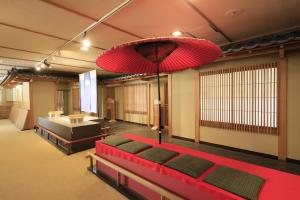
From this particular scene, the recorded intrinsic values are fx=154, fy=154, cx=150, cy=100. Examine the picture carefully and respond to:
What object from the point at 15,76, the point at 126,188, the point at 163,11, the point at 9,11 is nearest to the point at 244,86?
the point at 163,11

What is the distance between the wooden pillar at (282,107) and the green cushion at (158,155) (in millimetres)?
2650

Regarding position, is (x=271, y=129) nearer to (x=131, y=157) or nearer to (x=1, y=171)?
(x=131, y=157)

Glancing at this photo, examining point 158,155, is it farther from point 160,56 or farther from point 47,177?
point 47,177

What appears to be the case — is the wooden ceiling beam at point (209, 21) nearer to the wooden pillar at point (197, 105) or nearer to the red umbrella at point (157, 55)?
the red umbrella at point (157, 55)

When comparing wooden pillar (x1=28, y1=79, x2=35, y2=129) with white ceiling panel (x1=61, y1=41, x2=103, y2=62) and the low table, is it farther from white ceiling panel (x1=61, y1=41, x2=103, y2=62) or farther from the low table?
white ceiling panel (x1=61, y1=41, x2=103, y2=62)

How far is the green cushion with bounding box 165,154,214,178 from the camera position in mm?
1418

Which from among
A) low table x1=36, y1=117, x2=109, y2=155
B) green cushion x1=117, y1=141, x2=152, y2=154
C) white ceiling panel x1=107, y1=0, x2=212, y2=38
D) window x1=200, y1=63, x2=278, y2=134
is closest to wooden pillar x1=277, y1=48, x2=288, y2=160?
window x1=200, y1=63, x2=278, y2=134

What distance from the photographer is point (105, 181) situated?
98.2 inches

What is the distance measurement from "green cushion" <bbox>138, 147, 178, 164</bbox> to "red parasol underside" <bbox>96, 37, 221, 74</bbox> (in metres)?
1.01

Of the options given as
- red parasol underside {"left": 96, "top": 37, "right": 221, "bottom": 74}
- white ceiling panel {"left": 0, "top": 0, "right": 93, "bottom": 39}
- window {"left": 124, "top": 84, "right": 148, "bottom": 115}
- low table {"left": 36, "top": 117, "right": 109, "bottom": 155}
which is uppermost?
white ceiling panel {"left": 0, "top": 0, "right": 93, "bottom": 39}

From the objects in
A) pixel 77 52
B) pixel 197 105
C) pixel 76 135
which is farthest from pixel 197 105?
pixel 77 52

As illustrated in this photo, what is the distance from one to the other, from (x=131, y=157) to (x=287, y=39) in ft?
10.8

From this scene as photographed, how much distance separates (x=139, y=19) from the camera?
93.6 inches

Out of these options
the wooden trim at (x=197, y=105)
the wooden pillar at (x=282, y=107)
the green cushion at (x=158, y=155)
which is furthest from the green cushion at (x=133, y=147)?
the wooden pillar at (x=282, y=107)
